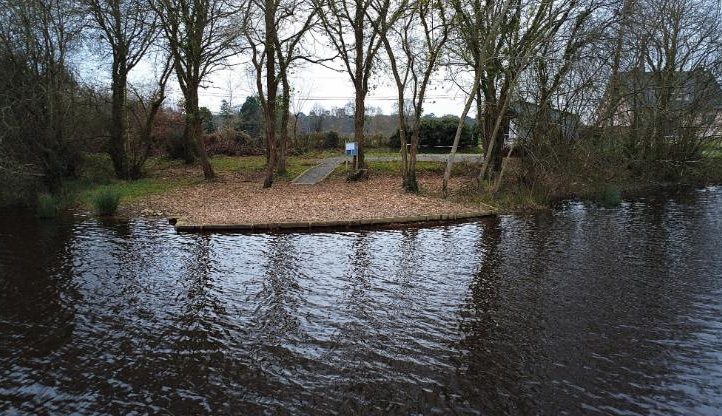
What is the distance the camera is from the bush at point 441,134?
34.9m

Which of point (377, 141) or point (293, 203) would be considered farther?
point (377, 141)

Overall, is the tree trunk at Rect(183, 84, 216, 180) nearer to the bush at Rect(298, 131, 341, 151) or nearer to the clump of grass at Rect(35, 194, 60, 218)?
the clump of grass at Rect(35, 194, 60, 218)

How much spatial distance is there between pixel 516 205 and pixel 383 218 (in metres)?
5.77

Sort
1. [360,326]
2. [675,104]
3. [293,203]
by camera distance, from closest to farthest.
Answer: [360,326]
[293,203]
[675,104]

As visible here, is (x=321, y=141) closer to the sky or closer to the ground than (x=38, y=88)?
closer to the ground

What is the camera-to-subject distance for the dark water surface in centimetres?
525

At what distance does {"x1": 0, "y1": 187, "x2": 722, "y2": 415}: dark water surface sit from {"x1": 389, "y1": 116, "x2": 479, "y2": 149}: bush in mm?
22764

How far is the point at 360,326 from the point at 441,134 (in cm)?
2970

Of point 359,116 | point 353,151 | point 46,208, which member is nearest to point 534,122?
point 353,151

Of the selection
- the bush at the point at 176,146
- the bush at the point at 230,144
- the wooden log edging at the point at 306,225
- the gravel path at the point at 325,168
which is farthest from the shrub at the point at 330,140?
the wooden log edging at the point at 306,225

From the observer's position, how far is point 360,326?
23.4 ft

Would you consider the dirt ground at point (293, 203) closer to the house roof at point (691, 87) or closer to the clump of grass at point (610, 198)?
the clump of grass at point (610, 198)

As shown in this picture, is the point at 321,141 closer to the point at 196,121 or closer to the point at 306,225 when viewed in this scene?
the point at 196,121

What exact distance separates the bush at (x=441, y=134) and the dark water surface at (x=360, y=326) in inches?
896
